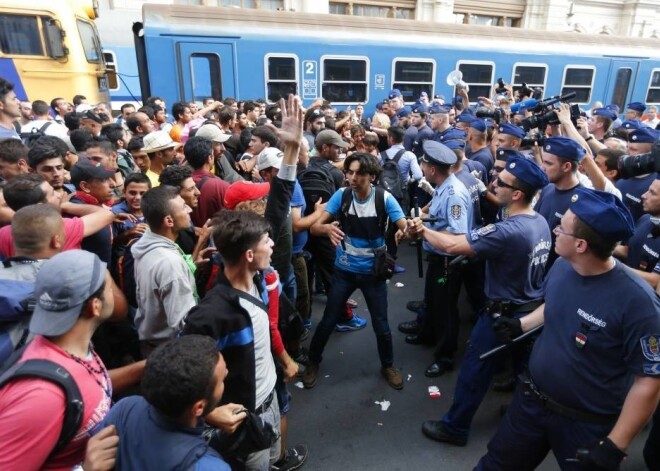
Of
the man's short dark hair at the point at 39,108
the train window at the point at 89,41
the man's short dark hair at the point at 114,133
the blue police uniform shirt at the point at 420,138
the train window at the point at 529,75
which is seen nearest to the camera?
the man's short dark hair at the point at 114,133

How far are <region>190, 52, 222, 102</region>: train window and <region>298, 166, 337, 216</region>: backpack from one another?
6.20 metres

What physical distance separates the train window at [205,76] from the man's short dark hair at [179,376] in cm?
892

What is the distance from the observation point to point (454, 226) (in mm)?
3369

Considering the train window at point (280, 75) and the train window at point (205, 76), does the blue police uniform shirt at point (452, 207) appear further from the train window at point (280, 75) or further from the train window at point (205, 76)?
the train window at point (205, 76)

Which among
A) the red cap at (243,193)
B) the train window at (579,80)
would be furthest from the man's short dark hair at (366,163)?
the train window at (579,80)

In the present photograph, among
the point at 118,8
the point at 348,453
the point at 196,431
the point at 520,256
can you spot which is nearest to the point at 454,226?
the point at 520,256

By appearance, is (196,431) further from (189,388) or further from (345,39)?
(345,39)

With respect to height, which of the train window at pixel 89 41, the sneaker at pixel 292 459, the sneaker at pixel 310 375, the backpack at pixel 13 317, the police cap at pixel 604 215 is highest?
the train window at pixel 89 41

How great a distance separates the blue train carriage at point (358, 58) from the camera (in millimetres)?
8953

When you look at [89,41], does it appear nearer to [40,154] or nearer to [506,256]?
[40,154]

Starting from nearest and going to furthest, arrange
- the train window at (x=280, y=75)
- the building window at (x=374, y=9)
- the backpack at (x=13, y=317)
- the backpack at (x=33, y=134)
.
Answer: the backpack at (x=13, y=317) < the backpack at (x=33, y=134) < the train window at (x=280, y=75) < the building window at (x=374, y=9)

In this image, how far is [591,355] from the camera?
1.82 metres

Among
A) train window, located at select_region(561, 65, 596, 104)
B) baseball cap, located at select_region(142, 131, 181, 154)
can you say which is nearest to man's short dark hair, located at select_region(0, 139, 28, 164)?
baseball cap, located at select_region(142, 131, 181, 154)

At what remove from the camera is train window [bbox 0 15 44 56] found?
7.52 metres
